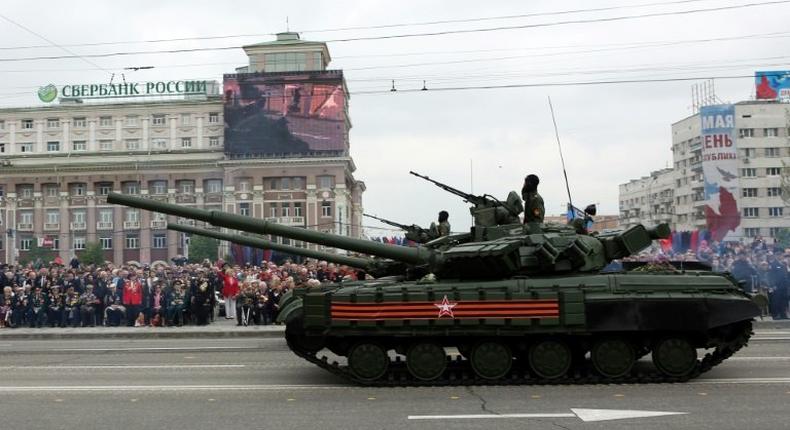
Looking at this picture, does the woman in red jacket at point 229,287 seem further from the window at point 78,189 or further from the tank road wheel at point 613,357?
the window at point 78,189

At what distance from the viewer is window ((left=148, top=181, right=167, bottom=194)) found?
91.2 metres

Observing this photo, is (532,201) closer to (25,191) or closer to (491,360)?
(491,360)

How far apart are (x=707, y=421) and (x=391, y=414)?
374 centimetres

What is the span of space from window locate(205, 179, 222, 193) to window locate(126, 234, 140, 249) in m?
9.79

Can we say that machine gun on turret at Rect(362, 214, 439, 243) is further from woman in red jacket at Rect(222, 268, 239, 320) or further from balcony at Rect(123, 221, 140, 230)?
balcony at Rect(123, 221, 140, 230)

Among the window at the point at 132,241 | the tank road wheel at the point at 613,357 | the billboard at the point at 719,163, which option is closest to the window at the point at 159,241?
the window at the point at 132,241

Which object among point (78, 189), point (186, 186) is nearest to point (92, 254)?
point (186, 186)

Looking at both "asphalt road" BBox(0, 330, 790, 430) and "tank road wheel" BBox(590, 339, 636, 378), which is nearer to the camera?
"asphalt road" BBox(0, 330, 790, 430)

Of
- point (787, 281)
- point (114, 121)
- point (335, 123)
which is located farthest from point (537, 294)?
point (114, 121)

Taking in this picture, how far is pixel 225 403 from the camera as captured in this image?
1155 centimetres

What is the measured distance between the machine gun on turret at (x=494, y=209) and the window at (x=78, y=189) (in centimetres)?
8390

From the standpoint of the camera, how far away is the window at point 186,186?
90562mm

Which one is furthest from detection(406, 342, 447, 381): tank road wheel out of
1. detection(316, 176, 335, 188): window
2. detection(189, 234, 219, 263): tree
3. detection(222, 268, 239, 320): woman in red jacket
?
A: detection(316, 176, 335, 188): window

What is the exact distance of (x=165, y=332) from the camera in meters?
23.2
